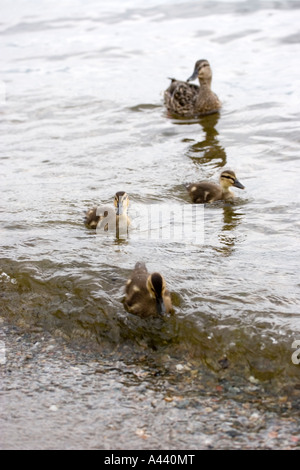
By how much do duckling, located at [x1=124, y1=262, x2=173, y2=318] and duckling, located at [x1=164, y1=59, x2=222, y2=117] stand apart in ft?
15.4

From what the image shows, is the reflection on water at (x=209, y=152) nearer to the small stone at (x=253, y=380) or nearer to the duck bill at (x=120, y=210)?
the duck bill at (x=120, y=210)

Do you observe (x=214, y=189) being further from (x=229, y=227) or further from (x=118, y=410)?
(x=118, y=410)

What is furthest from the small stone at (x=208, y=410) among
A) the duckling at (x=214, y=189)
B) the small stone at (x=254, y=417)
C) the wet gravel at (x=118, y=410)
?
the duckling at (x=214, y=189)

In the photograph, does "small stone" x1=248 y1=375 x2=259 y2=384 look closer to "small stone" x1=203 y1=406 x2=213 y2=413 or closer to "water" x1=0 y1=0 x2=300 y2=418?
"water" x1=0 y1=0 x2=300 y2=418

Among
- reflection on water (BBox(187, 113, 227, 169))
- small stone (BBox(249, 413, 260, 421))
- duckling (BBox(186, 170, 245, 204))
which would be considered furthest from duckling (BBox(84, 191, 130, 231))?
small stone (BBox(249, 413, 260, 421))

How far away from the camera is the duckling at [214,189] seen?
5.88 meters

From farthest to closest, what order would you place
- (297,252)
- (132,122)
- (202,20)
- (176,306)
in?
(202,20) → (132,122) → (297,252) → (176,306)

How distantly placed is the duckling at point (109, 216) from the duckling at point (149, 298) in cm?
127

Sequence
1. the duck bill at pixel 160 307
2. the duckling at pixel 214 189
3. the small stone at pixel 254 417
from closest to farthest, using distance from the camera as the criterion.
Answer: the small stone at pixel 254 417
the duck bill at pixel 160 307
the duckling at pixel 214 189

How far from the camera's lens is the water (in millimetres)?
3916

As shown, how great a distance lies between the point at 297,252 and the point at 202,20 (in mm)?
8233

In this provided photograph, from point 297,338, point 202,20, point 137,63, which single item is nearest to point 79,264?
point 297,338
